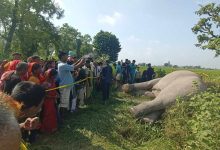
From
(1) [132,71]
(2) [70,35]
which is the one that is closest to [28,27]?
(1) [132,71]

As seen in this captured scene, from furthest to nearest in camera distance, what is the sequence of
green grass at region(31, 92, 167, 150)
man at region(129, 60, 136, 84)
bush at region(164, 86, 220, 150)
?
man at region(129, 60, 136, 84)
green grass at region(31, 92, 167, 150)
bush at region(164, 86, 220, 150)

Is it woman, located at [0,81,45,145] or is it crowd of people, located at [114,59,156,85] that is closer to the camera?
woman, located at [0,81,45,145]

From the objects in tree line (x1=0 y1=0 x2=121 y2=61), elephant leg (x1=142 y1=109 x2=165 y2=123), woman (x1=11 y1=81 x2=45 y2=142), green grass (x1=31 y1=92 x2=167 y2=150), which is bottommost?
green grass (x1=31 y1=92 x2=167 y2=150)

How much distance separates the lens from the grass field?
5.87m

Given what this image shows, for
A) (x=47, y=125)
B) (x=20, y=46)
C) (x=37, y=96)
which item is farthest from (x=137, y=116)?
(x=20, y=46)

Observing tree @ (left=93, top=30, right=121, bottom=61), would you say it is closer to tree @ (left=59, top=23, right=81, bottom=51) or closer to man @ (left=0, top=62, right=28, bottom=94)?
tree @ (left=59, top=23, right=81, bottom=51)

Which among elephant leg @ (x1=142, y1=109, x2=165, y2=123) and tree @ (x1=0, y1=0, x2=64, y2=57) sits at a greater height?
tree @ (x1=0, y1=0, x2=64, y2=57)

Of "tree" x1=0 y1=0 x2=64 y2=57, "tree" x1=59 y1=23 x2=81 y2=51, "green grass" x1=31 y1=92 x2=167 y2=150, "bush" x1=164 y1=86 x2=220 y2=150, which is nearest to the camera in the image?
"bush" x1=164 y1=86 x2=220 y2=150

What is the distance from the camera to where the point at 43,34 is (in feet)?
122

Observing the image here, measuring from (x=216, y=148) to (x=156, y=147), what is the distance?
1914 millimetres

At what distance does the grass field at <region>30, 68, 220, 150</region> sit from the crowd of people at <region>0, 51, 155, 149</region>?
0.42m

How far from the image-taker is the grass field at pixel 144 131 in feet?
19.3

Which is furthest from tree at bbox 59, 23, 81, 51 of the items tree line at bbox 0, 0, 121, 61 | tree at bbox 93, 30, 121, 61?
tree line at bbox 0, 0, 121, 61

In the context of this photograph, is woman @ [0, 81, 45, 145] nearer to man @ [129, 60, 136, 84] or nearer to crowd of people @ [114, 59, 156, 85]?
crowd of people @ [114, 59, 156, 85]
